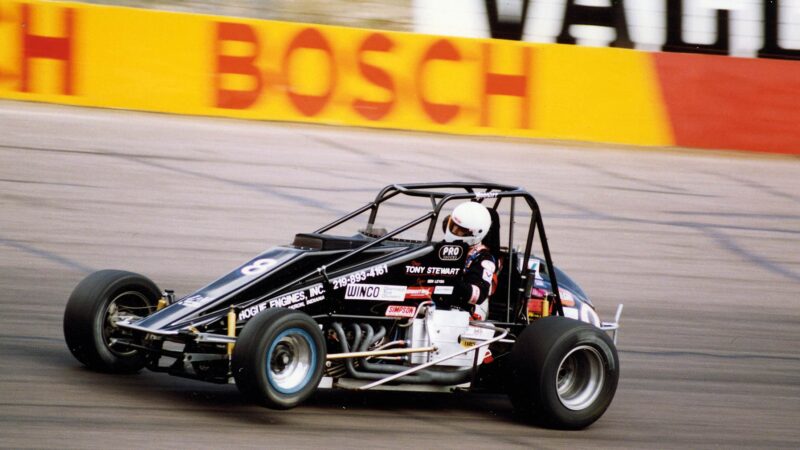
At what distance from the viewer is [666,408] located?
733cm

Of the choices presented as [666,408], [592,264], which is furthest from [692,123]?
[666,408]

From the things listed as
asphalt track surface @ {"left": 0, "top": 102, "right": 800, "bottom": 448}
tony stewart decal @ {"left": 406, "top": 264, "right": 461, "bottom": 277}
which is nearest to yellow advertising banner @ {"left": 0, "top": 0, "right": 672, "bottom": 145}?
asphalt track surface @ {"left": 0, "top": 102, "right": 800, "bottom": 448}

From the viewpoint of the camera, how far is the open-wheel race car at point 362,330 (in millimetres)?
6094

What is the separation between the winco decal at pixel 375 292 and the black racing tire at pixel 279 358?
1.72 feet

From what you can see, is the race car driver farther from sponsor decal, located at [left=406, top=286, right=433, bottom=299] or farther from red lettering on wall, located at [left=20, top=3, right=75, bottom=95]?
red lettering on wall, located at [left=20, top=3, right=75, bottom=95]

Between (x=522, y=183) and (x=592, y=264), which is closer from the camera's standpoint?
(x=592, y=264)

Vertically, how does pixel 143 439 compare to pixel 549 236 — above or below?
below

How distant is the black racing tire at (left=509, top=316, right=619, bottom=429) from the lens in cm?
646

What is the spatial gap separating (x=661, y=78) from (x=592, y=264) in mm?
6293

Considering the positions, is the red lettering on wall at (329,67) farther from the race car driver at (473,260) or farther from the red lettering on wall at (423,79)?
the race car driver at (473,260)

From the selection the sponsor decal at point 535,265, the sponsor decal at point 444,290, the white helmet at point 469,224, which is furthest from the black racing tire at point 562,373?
the sponsor decal at point 535,265

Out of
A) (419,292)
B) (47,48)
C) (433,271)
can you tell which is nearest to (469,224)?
(433,271)

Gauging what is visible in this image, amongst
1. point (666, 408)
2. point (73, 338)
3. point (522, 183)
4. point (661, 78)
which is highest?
point (661, 78)

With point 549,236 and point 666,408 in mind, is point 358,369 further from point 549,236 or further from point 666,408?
point 549,236
